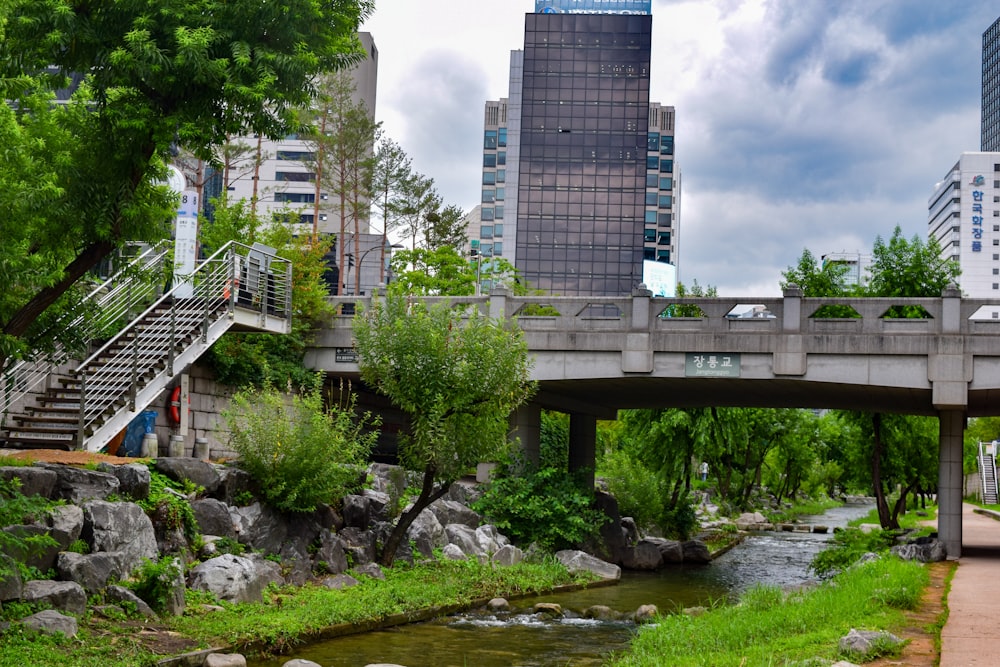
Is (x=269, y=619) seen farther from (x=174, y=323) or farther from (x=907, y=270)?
(x=907, y=270)

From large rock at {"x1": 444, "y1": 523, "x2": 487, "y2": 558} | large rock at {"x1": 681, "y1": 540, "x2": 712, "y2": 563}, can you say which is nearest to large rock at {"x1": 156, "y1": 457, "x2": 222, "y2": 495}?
large rock at {"x1": 444, "y1": 523, "x2": 487, "y2": 558}

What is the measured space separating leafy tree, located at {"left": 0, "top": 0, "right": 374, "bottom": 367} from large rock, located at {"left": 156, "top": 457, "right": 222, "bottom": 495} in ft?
21.4

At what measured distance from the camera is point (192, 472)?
18.5 m

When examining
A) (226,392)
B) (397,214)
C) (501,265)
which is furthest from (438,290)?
(226,392)

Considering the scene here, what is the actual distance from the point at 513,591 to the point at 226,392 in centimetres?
908

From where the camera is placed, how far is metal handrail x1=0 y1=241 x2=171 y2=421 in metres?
13.7

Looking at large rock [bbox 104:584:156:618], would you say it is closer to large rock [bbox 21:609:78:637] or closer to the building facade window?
large rock [bbox 21:609:78:637]

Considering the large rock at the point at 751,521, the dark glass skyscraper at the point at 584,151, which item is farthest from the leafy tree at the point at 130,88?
the dark glass skyscraper at the point at 584,151

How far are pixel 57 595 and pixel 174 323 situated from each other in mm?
9013

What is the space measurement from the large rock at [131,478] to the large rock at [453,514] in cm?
966

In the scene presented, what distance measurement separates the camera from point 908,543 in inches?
987

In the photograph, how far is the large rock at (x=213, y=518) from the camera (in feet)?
58.7

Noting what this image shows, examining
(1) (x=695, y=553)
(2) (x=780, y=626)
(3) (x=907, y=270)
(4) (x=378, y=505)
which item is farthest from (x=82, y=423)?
(3) (x=907, y=270)

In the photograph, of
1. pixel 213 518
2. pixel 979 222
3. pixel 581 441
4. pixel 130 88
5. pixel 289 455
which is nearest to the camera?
pixel 130 88
